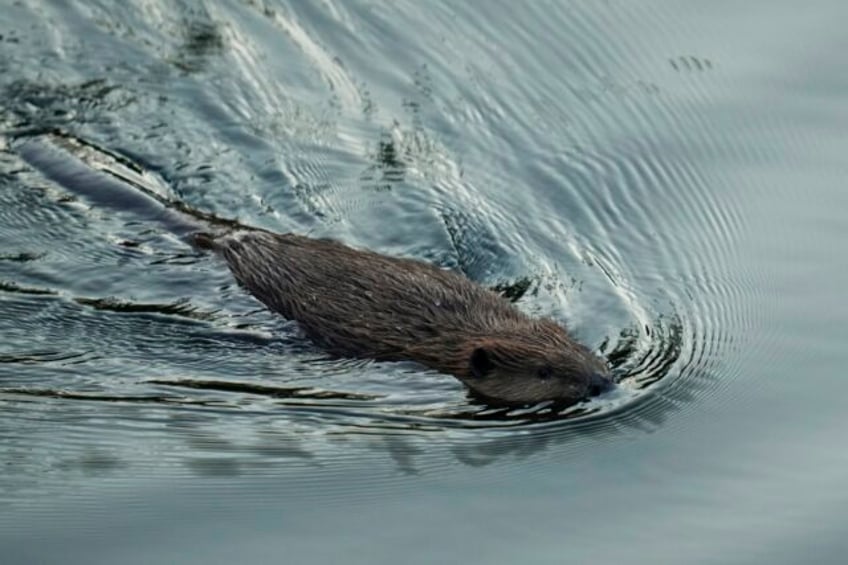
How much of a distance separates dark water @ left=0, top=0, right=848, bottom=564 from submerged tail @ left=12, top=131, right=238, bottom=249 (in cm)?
5

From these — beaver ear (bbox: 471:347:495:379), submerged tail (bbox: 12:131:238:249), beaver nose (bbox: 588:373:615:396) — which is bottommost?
submerged tail (bbox: 12:131:238:249)

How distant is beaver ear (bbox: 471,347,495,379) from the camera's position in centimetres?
676

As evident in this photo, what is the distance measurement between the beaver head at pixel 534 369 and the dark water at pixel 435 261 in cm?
9

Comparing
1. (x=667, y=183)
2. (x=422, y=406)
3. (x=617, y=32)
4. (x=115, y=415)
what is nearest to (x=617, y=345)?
(x=422, y=406)

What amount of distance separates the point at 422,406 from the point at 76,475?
4.91 ft

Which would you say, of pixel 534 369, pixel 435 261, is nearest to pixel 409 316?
pixel 534 369

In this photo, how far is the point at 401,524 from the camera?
218 inches

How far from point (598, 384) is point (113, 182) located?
2967 mm

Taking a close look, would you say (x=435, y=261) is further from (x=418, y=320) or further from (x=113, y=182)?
(x=113, y=182)

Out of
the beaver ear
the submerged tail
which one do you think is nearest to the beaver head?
the beaver ear

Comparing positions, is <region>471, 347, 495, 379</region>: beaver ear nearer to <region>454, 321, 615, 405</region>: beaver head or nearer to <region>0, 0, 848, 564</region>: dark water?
<region>454, 321, 615, 405</region>: beaver head

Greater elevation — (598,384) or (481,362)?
(598,384)

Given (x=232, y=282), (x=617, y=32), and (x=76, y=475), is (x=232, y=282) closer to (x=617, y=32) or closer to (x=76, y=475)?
(x=76, y=475)

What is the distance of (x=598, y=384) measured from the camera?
6516 mm
